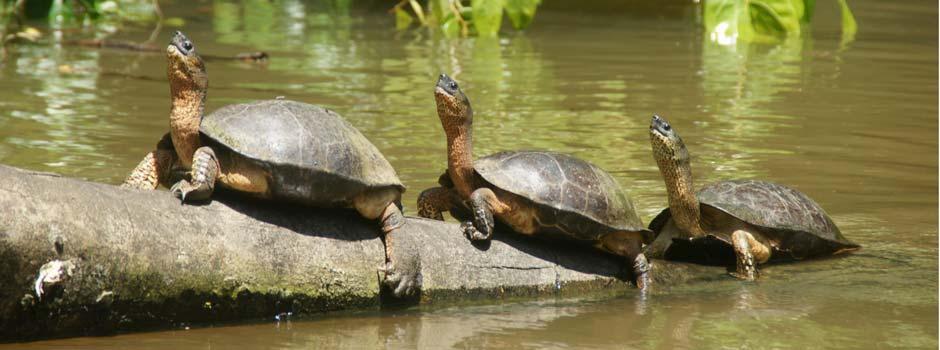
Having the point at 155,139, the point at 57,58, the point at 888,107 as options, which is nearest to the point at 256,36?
the point at 57,58

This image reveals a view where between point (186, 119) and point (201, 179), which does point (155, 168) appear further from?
point (201, 179)

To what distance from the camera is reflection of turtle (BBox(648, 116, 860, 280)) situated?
5.80 m

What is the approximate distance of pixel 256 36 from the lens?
51.5 feet

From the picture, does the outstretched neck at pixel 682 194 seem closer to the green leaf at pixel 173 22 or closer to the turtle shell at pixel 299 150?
the turtle shell at pixel 299 150

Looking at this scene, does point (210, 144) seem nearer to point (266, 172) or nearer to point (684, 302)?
point (266, 172)

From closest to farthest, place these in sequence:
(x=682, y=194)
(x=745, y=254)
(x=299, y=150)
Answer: (x=299, y=150), (x=745, y=254), (x=682, y=194)

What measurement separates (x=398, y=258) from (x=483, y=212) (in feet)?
1.40

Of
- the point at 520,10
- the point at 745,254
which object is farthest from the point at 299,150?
the point at 520,10

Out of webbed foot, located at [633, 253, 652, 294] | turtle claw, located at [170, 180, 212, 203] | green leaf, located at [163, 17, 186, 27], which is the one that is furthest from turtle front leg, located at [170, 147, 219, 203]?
green leaf, located at [163, 17, 186, 27]

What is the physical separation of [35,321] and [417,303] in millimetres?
1490

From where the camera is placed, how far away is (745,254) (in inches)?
225

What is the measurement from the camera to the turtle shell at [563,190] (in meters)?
5.14

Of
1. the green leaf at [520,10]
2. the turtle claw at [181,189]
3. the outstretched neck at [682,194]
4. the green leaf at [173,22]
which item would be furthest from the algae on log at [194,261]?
the green leaf at [173,22]

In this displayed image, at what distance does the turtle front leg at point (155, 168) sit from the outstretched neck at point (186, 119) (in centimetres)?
15
